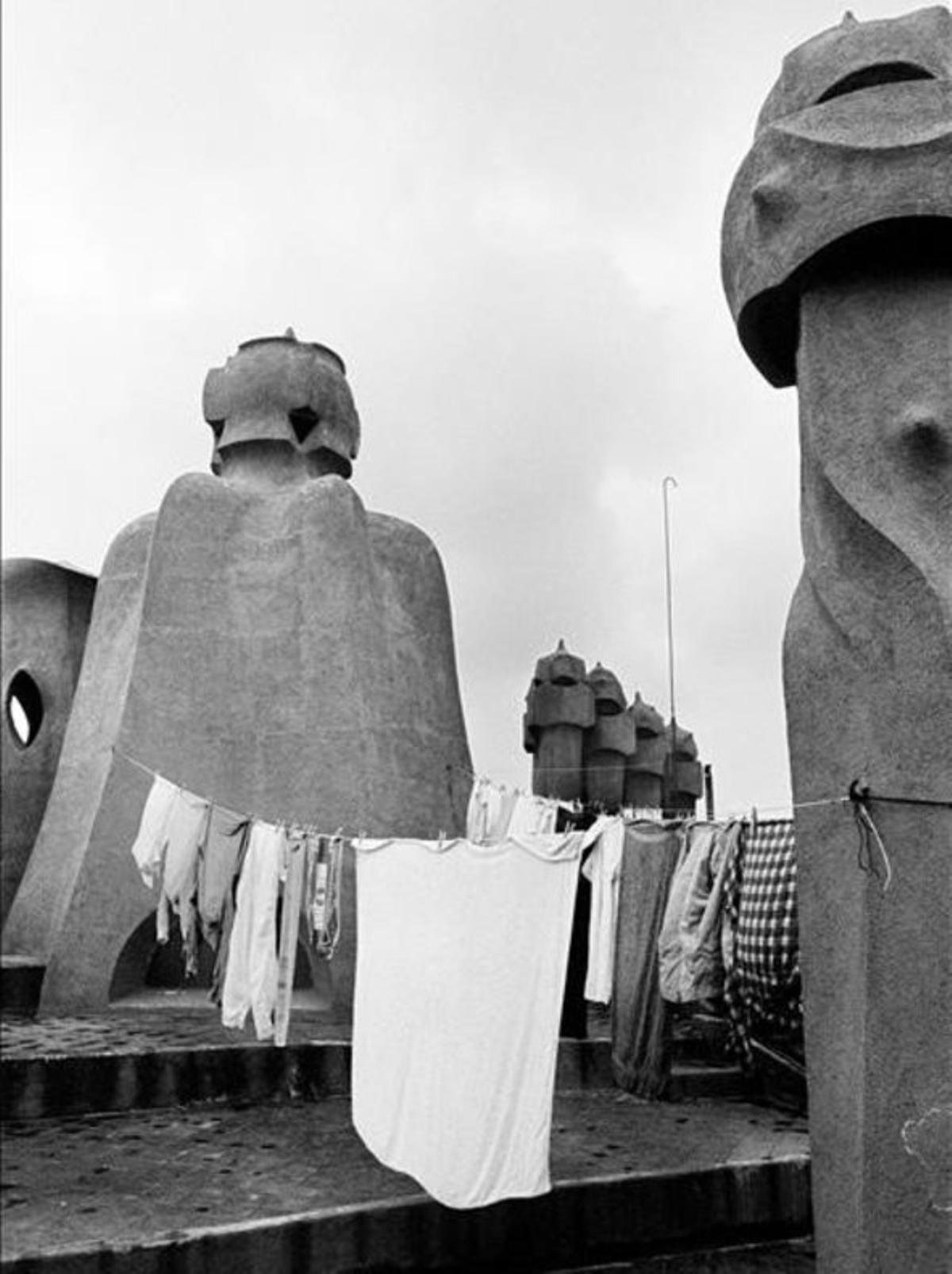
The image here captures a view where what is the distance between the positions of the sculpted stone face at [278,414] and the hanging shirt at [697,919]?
7.82m

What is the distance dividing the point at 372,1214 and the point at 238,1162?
4.39 ft

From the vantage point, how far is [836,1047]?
16.0 feet

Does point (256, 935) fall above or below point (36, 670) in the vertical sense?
below

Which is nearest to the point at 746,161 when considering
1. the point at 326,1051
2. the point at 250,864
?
the point at 250,864

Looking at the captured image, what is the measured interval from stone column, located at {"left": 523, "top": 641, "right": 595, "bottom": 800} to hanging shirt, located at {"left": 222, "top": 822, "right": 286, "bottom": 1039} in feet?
35.7

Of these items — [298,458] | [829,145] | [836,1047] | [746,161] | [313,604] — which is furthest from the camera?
[298,458]

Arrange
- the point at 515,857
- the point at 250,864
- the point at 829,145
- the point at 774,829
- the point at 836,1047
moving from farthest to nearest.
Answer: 1. the point at 250,864
2. the point at 774,829
3. the point at 515,857
4. the point at 829,145
5. the point at 836,1047

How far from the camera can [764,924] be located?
7402 millimetres

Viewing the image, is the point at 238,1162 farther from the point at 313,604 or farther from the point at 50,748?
the point at 50,748

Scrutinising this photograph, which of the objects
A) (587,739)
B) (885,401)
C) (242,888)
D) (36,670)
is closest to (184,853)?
(242,888)

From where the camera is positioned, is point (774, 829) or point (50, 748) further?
point (50, 748)

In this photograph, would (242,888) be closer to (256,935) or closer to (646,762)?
(256,935)

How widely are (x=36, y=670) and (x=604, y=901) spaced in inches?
356

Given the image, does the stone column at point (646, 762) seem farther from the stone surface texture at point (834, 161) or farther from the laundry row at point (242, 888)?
the stone surface texture at point (834, 161)
